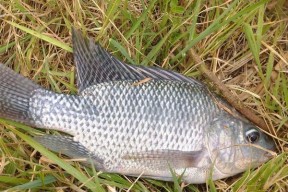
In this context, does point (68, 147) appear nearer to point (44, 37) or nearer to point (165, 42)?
point (44, 37)

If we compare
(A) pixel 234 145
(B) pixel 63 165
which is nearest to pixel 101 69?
(B) pixel 63 165

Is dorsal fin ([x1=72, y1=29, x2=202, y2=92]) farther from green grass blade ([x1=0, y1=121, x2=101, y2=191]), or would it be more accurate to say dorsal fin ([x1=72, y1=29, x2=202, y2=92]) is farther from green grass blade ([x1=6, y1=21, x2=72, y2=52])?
green grass blade ([x1=0, y1=121, x2=101, y2=191])

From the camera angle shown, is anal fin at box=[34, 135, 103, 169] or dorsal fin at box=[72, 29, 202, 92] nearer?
anal fin at box=[34, 135, 103, 169]

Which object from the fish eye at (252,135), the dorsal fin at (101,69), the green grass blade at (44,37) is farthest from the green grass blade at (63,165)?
the fish eye at (252,135)

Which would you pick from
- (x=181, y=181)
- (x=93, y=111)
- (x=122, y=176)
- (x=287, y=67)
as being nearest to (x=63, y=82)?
(x=93, y=111)

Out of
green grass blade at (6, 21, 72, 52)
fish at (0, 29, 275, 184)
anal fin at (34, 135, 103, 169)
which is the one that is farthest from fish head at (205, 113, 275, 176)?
green grass blade at (6, 21, 72, 52)

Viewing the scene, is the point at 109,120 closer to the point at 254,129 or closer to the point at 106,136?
the point at 106,136
